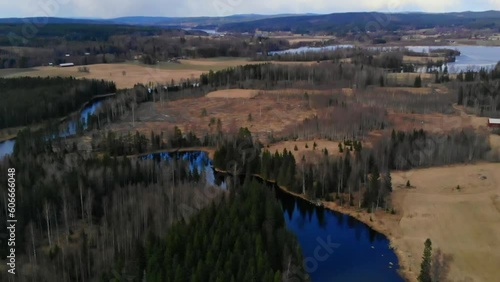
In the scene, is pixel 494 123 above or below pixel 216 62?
below

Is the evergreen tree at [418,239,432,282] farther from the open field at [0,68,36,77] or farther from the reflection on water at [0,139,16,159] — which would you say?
the open field at [0,68,36,77]

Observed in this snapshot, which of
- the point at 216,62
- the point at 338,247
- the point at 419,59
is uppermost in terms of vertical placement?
the point at 419,59

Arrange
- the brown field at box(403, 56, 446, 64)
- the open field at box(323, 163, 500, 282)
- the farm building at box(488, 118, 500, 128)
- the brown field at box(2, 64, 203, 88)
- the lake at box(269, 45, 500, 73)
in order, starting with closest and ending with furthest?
1. the open field at box(323, 163, 500, 282)
2. the farm building at box(488, 118, 500, 128)
3. the brown field at box(2, 64, 203, 88)
4. the lake at box(269, 45, 500, 73)
5. the brown field at box(403, 56, 446, 64)

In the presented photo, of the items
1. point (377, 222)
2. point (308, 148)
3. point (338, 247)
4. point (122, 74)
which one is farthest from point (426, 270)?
point (122, 74)

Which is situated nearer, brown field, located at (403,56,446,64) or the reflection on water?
the reflection on water

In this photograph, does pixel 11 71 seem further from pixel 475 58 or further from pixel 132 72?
pixel 475 58

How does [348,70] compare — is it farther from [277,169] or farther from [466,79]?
[277,169]

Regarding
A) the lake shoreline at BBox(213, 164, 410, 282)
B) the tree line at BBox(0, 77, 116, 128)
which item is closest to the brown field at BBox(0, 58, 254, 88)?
the tree line at BBox(0, 77, 116, 128)

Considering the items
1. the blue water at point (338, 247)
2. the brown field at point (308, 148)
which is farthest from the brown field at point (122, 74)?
the blue water at point (338, 247)
